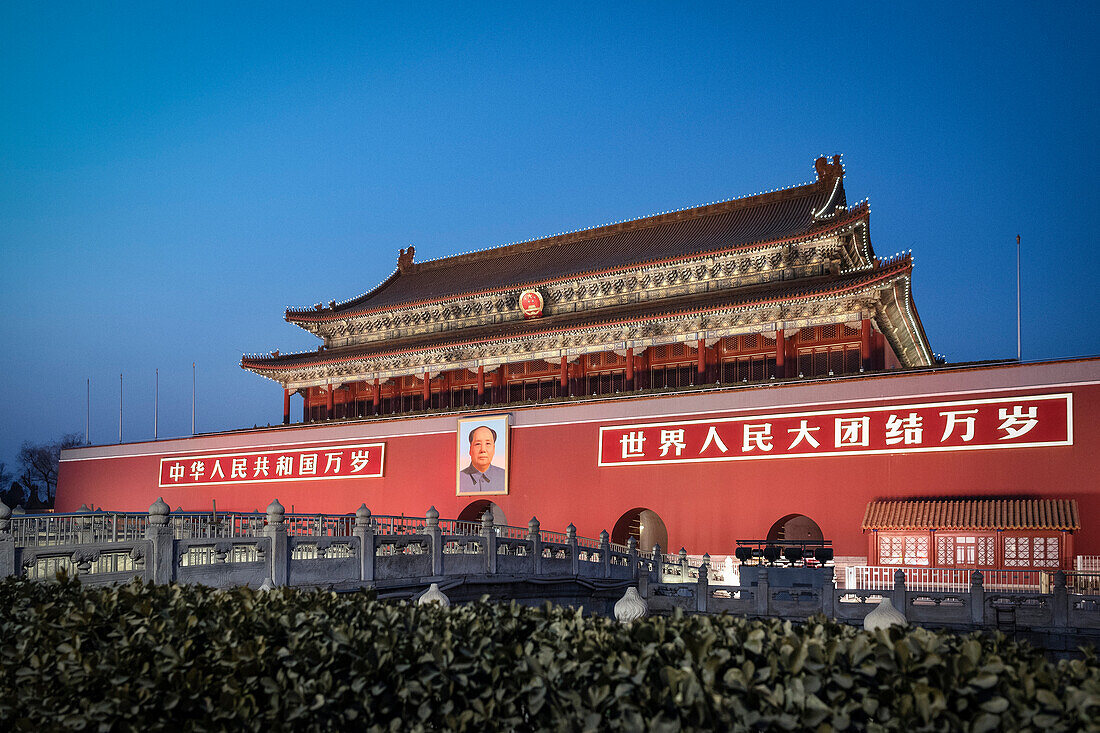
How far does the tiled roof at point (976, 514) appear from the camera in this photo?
18.6 meters

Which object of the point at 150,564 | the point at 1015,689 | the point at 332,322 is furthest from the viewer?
the point at 332,322

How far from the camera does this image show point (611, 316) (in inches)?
1109

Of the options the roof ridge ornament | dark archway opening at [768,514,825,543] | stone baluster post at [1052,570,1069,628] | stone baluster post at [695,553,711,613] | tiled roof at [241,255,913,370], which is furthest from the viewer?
the roof ridge ornament

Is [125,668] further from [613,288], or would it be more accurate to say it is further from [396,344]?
[396,344]

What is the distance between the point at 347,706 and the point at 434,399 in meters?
28.1

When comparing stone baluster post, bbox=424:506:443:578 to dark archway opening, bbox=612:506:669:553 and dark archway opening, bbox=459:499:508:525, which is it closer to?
dark archway opening, bbox=612:506:669:553

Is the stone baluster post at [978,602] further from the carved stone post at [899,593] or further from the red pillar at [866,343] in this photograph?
the red pillar at [866,343]

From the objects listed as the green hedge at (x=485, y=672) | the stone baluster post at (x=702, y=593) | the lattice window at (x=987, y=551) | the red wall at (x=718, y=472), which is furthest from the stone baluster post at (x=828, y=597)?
the green hedge at (x=485, y=672)

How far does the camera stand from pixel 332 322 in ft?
117

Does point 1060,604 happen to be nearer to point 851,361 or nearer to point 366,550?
point 366,550

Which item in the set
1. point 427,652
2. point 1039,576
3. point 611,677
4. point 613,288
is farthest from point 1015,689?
point 613,288

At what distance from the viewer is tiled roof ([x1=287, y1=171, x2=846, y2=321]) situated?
28.8 meters

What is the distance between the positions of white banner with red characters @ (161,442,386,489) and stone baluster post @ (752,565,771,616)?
1549 cm

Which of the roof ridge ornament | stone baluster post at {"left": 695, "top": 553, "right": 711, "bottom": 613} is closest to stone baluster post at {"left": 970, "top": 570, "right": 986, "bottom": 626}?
stone baluster post at {"left": 695, "top": 553, "right": 711, "bottom": 613}
